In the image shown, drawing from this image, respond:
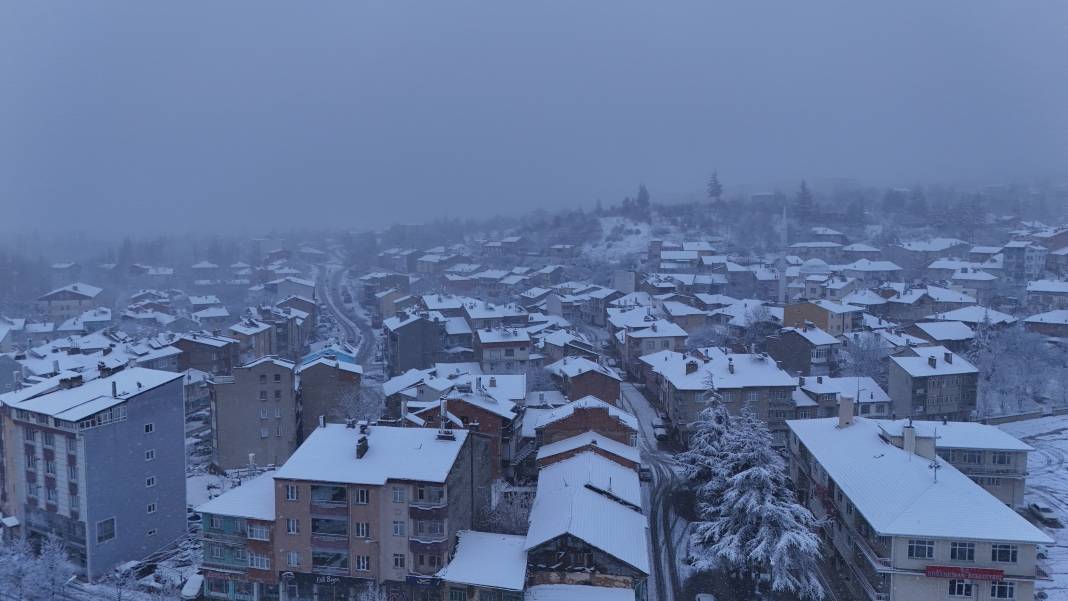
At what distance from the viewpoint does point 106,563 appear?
26.1 meters

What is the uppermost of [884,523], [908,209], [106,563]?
[908,209]

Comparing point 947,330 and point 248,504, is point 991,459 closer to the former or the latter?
point 947,330

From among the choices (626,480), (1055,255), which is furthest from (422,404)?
(1055,255)

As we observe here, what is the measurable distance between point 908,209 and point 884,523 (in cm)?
11179

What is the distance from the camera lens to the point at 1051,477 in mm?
32156

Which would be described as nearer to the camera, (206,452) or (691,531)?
(691,531)

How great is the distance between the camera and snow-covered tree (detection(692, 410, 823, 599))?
21.1 metres

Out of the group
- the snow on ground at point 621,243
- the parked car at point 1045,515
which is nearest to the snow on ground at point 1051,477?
the parked car at point 1045,515

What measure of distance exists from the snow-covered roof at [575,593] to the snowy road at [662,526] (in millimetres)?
2403

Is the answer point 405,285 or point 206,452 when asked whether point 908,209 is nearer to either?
point 405,285

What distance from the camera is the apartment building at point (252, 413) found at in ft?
112

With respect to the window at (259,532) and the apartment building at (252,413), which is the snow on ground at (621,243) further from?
the window at (259,532)

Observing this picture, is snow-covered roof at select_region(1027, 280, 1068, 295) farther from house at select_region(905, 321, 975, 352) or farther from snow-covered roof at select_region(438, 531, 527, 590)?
snow-covered roof at select_region(438, 531, 527, 590)

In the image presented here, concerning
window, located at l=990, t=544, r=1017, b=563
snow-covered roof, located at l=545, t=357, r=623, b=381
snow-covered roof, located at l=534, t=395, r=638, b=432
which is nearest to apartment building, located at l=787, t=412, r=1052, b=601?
window, located at l=990, t=544, r=1017, b=563
